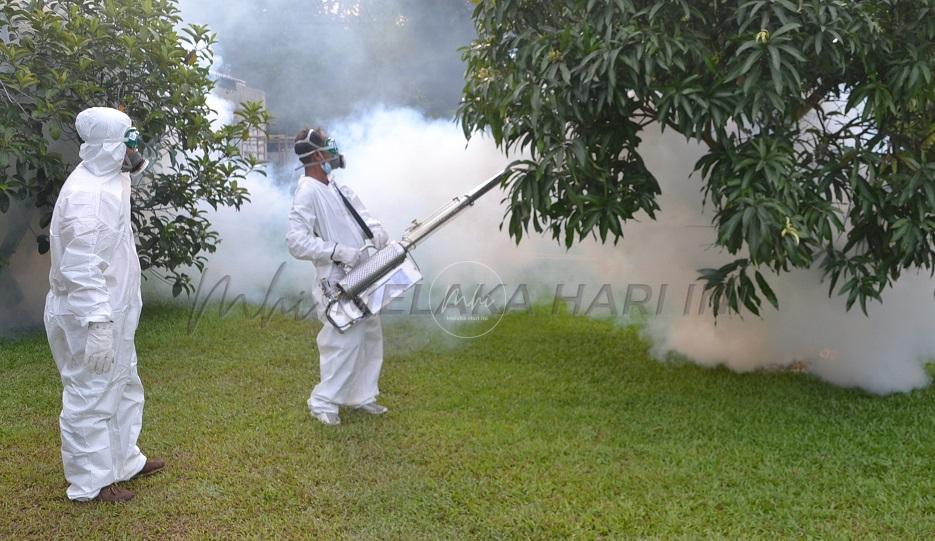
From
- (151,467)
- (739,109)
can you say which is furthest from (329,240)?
(739,109)

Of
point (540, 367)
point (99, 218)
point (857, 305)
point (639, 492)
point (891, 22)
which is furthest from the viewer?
point (540, 367)

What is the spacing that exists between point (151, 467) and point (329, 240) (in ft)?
5.04

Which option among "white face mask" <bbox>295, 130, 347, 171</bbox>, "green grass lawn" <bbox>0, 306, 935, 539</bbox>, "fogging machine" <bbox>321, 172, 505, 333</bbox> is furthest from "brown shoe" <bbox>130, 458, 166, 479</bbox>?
"white face mask" <bbox>295, 130, 347, 171</bbox>

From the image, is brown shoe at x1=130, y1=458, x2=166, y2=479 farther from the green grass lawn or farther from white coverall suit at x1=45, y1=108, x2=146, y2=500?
white coverall suit at x1=45, y1=108, x2=146, y2=500

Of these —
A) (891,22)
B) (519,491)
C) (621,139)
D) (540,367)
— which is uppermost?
(891,22)

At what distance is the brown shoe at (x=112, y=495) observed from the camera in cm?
359

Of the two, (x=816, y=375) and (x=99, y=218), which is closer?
(x=99, y=218)

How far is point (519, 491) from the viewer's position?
366cm

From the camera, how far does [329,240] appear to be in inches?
182

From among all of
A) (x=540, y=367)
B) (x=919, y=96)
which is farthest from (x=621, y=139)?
(x=540, y=367)

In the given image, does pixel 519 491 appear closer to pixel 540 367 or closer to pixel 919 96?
pixel 540 367

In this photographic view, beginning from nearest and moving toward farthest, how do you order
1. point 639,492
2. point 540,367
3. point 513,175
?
point 639,492 → point 513,175 → point 540,367

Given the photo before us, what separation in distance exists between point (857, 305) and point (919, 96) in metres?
1.70

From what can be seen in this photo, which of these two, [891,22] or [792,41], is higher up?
[891,22]
